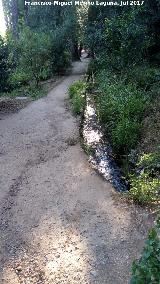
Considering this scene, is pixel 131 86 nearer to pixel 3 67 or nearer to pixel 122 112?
pixel 122 112

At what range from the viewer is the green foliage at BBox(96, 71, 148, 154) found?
955 centimetres

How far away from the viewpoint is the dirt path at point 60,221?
4.91m

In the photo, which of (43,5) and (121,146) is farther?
(43,5)

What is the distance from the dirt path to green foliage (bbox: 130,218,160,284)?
1954 millimetres

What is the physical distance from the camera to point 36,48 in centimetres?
1903

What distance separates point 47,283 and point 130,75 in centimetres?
1148

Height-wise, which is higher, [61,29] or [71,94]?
[61,29]

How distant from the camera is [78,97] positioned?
1403 centimetres

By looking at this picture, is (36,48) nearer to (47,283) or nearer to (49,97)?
(49,97)

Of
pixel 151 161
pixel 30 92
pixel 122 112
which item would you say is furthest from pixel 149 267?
pixel 30 92

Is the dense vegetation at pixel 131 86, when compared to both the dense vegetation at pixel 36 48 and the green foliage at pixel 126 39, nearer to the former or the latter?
the green foliage at pixel 126 39

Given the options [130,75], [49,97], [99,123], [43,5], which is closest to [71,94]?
[49,97]

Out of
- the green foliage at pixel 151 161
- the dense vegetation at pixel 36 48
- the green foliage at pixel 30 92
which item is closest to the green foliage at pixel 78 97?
the green foliage at pixel 30 92

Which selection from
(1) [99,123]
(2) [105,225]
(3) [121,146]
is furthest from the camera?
(1) [99,123]
